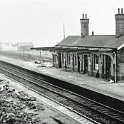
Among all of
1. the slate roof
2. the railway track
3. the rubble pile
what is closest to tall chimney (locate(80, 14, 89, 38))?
the slate roof

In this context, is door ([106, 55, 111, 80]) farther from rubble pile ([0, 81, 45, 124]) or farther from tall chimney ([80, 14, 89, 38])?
tall chimney ([80, 14, 89, 38])

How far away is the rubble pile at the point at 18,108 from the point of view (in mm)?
12141

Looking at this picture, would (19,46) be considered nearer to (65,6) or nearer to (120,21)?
(120,21)

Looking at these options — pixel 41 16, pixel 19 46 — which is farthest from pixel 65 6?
pixel 19 46

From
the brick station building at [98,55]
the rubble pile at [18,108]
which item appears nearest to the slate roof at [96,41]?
the brick station building at [98,55]

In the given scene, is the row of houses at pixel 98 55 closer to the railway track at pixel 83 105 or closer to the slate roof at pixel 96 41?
the slate roof at pixel 96 41

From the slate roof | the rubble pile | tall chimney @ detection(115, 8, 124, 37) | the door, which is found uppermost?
tall chimney @ detection(115, 8, 124, 37)

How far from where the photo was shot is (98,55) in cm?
2583

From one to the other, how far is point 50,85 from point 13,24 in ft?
478

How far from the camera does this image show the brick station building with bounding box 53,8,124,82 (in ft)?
77.5

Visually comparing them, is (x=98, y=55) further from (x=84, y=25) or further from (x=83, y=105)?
(x=83, y=105)

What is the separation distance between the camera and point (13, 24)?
163 m

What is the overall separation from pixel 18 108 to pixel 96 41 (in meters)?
16.9

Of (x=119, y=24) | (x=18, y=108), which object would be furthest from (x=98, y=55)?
(x=18, y=108)
